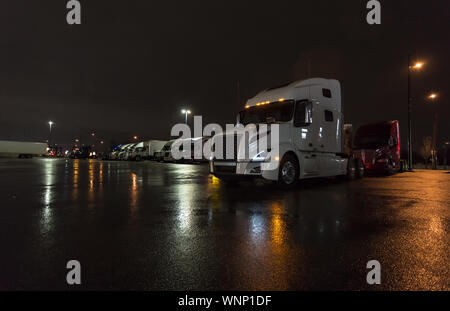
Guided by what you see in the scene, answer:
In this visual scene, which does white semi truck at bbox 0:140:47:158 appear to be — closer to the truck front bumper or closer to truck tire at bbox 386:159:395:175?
the truck front bumper

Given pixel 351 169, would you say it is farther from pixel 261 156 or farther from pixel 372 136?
pixel 261 156

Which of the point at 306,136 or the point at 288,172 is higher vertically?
the point at 306,136

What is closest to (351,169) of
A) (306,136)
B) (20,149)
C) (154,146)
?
(306,136)

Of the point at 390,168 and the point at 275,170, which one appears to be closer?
the point at 275,170

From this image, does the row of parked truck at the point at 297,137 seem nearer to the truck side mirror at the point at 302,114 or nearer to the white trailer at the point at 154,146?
the truck side mirror at the point at 302,114

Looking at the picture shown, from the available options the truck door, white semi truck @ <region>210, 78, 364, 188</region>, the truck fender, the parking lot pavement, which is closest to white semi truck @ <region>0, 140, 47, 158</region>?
the parking lot pavement

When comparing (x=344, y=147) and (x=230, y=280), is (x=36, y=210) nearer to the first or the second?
(x=230, y=280)

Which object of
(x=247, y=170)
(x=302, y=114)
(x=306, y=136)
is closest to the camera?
(x=247, y=170)

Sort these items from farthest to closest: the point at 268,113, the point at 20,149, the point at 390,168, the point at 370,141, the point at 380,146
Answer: the point at 20,149
the point at 370,141
the point at 380,146
the point at 390,168
the point at 268,113

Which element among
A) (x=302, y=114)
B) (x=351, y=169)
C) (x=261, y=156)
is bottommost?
(x=351, y=169)

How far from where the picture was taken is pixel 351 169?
12430mm

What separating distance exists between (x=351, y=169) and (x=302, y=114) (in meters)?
4.92

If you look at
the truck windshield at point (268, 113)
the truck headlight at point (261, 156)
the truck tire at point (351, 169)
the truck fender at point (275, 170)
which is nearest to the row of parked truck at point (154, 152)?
the truck tire at point (351, 169)

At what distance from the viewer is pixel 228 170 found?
905cm
